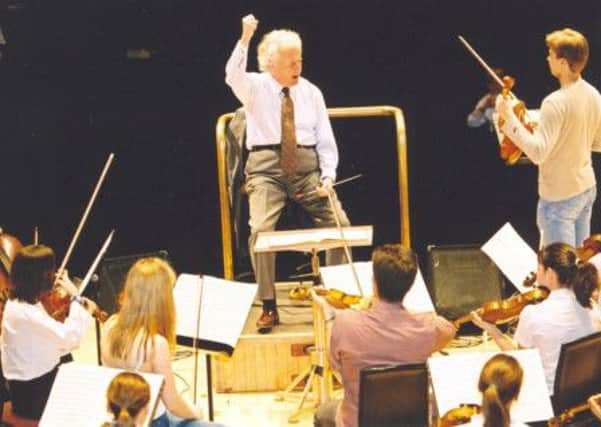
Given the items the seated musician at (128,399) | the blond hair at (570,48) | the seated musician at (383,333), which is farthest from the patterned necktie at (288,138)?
the seated musician at (128,399)

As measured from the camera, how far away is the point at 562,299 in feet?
13.6

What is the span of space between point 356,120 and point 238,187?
1.58 metres

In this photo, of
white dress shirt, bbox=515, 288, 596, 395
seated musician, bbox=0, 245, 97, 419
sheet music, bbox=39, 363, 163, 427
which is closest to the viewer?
A: sheet music, bbox=39, 363, 163, 427

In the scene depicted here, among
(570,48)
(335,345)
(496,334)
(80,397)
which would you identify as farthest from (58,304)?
(570,48)

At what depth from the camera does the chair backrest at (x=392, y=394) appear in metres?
3.70

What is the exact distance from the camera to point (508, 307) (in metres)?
4.46

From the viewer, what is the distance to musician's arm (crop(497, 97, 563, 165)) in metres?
5.21

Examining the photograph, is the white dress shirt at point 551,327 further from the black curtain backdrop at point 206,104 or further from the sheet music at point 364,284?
the black curtain backdrop at point 206,104

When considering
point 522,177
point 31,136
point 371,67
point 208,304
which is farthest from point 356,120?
point 208,304

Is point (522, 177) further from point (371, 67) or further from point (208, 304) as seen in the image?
point (208, 304)

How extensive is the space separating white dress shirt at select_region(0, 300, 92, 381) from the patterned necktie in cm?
181

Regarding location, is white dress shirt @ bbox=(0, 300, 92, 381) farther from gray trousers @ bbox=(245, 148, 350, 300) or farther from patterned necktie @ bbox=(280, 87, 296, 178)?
patterned necktie @ bbox=(280, 87, 296, 178)

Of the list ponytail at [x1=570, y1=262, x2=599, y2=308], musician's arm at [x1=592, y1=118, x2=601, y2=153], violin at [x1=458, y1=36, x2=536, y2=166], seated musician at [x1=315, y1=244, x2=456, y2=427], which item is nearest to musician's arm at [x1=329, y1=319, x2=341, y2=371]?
seated musician at [x1=315, y1=244, x2=456, y2=427]

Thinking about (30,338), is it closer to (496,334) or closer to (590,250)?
(496,334)
